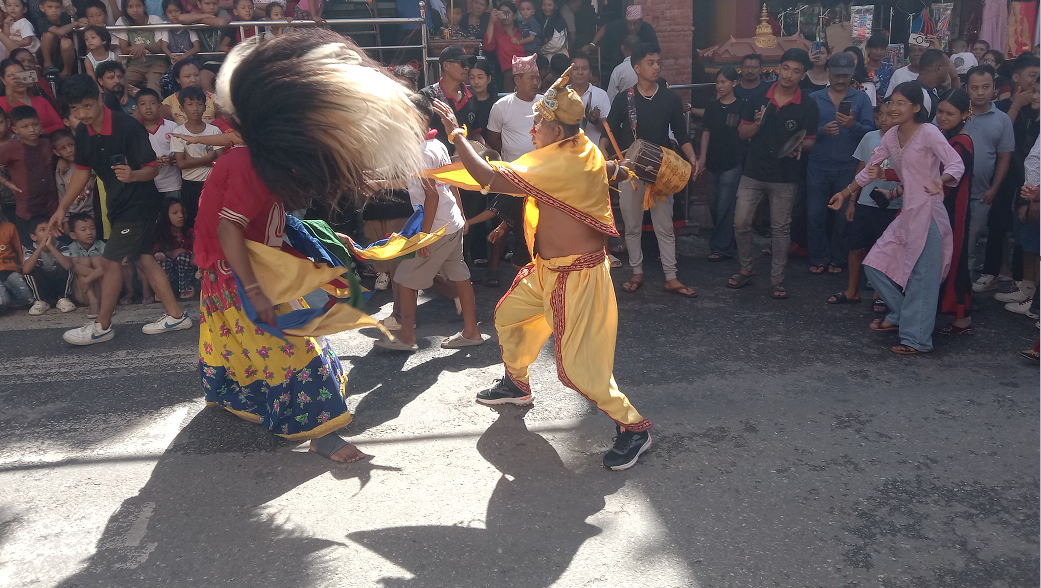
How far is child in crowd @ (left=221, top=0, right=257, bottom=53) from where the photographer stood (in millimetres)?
7859

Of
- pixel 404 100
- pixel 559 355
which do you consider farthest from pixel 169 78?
pixel 559 355

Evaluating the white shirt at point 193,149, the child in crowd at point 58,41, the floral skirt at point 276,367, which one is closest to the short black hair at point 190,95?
the white shirt at point 193,149

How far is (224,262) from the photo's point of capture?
12.1 feet

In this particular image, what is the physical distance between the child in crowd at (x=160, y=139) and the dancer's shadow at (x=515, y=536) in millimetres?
4030

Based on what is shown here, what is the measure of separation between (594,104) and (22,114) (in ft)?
15.1

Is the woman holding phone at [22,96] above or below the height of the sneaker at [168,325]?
above

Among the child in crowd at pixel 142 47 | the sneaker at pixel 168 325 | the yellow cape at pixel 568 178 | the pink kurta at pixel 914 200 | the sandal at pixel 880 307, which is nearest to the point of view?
the yellow cape at pixel 568 178

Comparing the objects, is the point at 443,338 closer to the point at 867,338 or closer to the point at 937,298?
the point at 867,338

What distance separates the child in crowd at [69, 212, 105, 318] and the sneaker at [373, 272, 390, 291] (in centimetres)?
211

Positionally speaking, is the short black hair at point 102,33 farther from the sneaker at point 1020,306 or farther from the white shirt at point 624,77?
the sneaker at point 1020,306

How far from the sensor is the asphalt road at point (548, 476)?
3010 millimetres

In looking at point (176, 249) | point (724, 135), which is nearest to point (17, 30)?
point (176, 249)

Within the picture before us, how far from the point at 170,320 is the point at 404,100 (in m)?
3.25

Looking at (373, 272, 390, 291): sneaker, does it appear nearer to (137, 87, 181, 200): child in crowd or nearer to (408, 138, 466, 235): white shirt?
(137, 87, 181, 200): child in crowd
